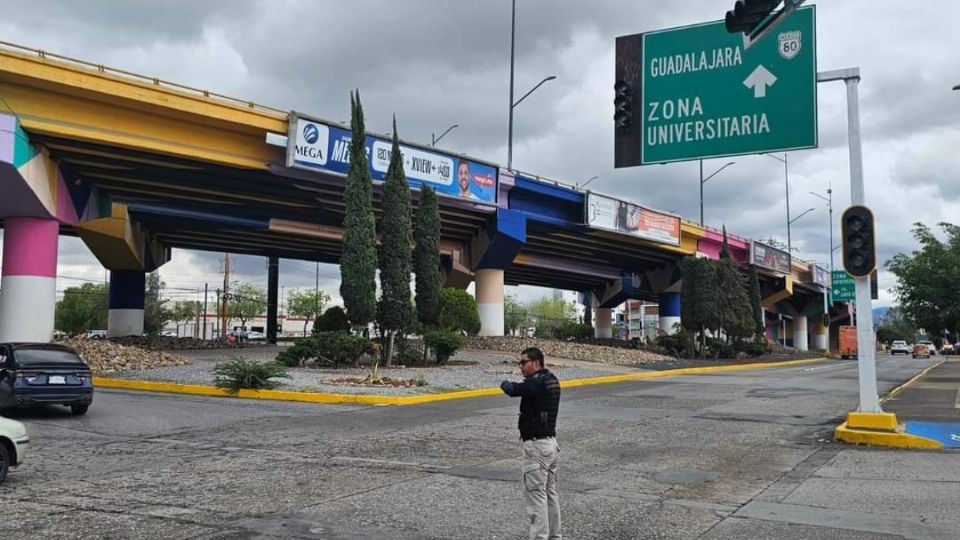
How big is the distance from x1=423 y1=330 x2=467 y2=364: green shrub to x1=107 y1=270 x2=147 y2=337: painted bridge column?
2392 centimetres

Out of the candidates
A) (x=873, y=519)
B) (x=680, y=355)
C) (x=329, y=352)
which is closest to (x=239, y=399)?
(x=329, y=352)

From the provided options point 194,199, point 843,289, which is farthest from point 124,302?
point 843,289

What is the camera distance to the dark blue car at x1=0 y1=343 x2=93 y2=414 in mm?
13953

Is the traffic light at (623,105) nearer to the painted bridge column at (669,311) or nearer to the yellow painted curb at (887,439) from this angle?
the yellow painted curb at (887,439)

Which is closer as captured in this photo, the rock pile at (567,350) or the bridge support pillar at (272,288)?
the rock pile at (567,350)

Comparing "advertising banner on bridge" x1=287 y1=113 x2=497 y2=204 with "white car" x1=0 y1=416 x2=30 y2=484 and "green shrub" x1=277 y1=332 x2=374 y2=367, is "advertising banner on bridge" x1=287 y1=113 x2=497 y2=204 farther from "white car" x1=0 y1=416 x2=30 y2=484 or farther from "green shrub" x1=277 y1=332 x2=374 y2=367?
"white car" x1=0 y1=416 x2=30 y2=484

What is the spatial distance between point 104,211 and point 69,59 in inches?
523

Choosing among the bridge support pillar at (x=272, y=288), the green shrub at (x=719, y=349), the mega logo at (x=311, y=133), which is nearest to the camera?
the mega logo at (x=311, y=133)

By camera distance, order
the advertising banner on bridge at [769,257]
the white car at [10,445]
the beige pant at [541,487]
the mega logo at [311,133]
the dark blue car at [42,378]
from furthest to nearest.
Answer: the advertising banner on bridge at [769,257], the mega logo at [311,133], the dark blue car at [42,378], the white car at [10,445], the beige pant at [541,487]

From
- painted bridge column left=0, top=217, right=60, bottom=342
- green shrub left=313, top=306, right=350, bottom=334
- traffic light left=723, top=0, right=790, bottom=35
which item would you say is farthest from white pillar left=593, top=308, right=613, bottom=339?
traffic light left=723, top=0, right=790, bottom=35

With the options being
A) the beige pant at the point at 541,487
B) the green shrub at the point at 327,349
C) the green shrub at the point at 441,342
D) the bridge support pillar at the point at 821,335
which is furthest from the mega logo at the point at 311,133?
the bridge support pillar at the point at 821,335

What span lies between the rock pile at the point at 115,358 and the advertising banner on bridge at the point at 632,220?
26109mm

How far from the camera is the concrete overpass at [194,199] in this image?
80.4 ft

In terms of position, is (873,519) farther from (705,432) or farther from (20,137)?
(20,137)
